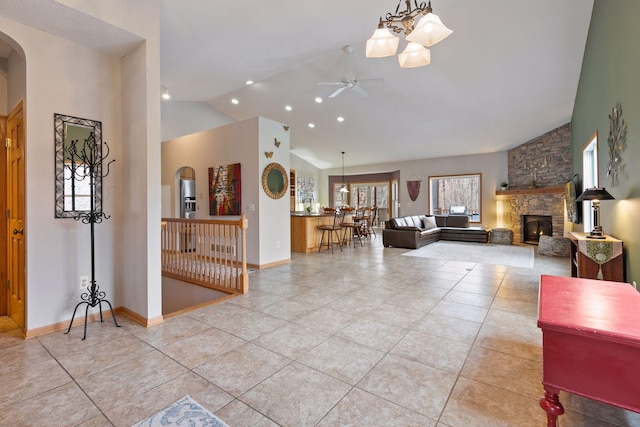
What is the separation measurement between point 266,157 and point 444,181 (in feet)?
26.7

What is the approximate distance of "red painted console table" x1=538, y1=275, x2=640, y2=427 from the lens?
48.4 inches

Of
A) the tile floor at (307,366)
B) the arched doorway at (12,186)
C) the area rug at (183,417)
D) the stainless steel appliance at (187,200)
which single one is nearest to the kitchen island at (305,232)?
the stainless steel appliance at (187,200)

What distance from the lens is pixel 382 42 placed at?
10.1 ft

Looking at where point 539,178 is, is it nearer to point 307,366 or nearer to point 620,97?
point 620,97

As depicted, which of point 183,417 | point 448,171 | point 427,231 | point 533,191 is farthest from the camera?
point 448,171

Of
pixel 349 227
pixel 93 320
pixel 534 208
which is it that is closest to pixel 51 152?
pixel 93 320

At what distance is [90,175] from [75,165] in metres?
0.24

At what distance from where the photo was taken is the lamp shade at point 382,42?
306 cm

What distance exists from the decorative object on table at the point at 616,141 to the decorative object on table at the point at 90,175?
5.09 meters

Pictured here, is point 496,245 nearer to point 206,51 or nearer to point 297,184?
point 297,184

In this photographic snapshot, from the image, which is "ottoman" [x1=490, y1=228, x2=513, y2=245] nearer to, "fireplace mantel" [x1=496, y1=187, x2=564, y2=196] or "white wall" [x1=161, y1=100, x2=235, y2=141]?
"fireplace mantel" [x1=496, y1=187, x2=564, y2=196]

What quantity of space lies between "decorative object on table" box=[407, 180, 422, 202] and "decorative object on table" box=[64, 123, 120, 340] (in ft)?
31.7

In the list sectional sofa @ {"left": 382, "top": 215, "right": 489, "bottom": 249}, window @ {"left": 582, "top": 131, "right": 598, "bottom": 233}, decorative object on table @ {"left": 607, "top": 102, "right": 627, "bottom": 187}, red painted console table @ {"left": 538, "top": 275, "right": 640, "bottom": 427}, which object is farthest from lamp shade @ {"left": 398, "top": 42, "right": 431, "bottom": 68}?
sectional sofa @ {"left": 382, "top": 215, "right": 489, "bottom": 249}

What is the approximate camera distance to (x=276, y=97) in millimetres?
7594
